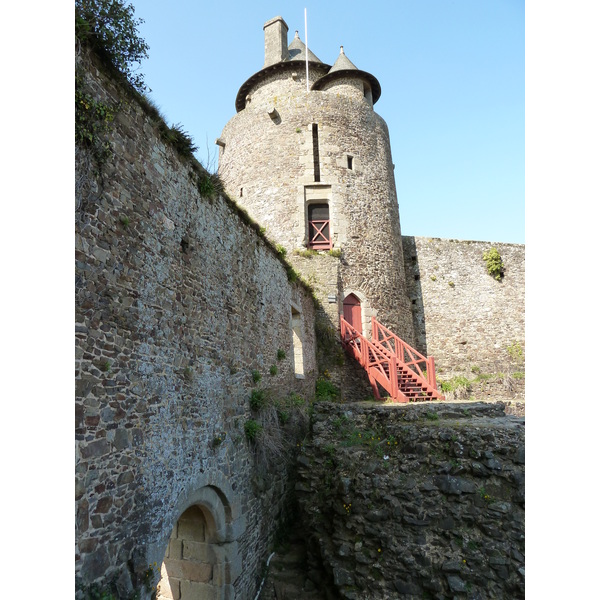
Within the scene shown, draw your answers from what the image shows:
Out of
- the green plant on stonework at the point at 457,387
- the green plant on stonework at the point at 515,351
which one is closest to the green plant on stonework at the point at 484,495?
the green plant on stonework at the point at 457,387

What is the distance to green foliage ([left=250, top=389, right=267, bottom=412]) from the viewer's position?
289 inches

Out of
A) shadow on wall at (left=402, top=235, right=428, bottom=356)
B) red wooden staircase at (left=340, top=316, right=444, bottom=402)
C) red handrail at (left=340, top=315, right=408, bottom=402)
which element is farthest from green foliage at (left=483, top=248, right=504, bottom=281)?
red handrail at (left=340, top=315, right=408, bottom=402)

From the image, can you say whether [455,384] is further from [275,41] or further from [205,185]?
[275,41]

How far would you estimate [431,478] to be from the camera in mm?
6816

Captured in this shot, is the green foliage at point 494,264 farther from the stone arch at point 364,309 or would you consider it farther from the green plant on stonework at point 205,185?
the green plant on stonework at point 205,185

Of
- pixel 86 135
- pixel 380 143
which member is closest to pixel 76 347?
pixel 86 135

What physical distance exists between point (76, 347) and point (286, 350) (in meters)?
6.30

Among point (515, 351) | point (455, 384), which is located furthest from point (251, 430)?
point (515, 351)

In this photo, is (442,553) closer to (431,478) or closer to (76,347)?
(431,478)

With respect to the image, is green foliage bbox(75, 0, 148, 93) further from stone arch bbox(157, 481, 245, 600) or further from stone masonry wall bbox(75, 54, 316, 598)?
stone arch bbox(157, 481, 245, 600)

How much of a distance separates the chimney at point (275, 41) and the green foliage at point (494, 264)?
11.6 meters

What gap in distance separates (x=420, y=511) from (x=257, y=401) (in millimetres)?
2952

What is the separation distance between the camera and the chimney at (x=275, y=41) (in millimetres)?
17812

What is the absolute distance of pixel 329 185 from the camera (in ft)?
50.0
